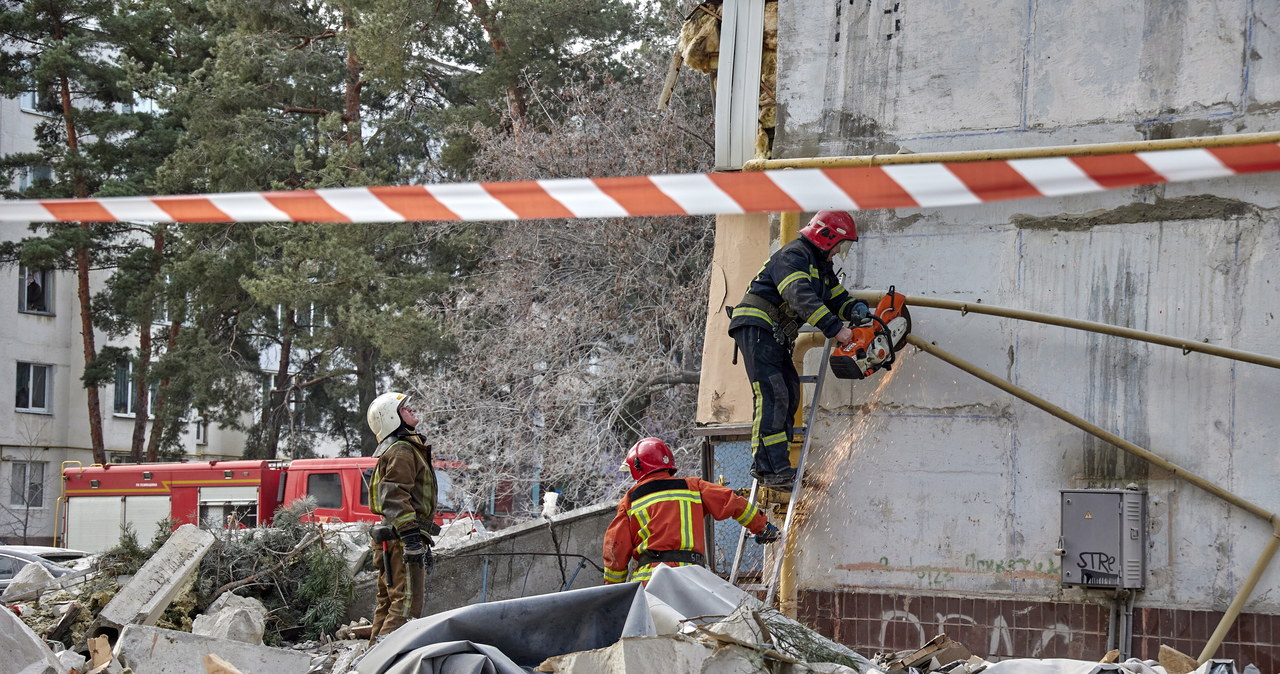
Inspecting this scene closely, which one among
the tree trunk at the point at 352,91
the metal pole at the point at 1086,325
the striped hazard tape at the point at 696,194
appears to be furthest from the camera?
the tree trunk at the point at 352,91

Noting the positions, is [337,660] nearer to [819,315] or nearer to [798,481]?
[798,481]

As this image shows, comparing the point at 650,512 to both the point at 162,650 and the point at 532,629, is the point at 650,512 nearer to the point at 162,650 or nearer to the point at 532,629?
the point at 532,629

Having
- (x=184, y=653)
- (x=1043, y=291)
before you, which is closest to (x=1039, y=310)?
(x=1043, y=291)

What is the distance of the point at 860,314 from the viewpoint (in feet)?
22.5

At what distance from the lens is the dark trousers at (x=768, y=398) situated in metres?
7.09

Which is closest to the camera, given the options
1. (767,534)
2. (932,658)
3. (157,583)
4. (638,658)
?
(638,658)

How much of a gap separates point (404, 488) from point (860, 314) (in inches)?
117

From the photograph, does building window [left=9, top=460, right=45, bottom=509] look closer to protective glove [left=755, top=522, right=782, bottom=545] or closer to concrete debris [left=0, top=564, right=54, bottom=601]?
concrete debris [left=0, top=564, right=54, bottom=601]

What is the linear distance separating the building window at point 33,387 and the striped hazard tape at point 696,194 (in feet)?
107

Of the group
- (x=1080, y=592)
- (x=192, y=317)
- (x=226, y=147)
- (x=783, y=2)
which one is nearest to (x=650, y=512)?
(x=1080, y=592)

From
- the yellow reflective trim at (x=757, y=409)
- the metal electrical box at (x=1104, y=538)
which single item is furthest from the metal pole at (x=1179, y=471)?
the yellow reflective trim at (x=757, y=409)

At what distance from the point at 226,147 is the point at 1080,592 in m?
22.7

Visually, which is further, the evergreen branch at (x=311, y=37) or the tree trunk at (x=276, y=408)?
the tree trunk at (x=276, y=408)

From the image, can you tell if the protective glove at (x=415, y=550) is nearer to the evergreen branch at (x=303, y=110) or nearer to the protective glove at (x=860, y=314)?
the protective glove at (x=860, y=314)
